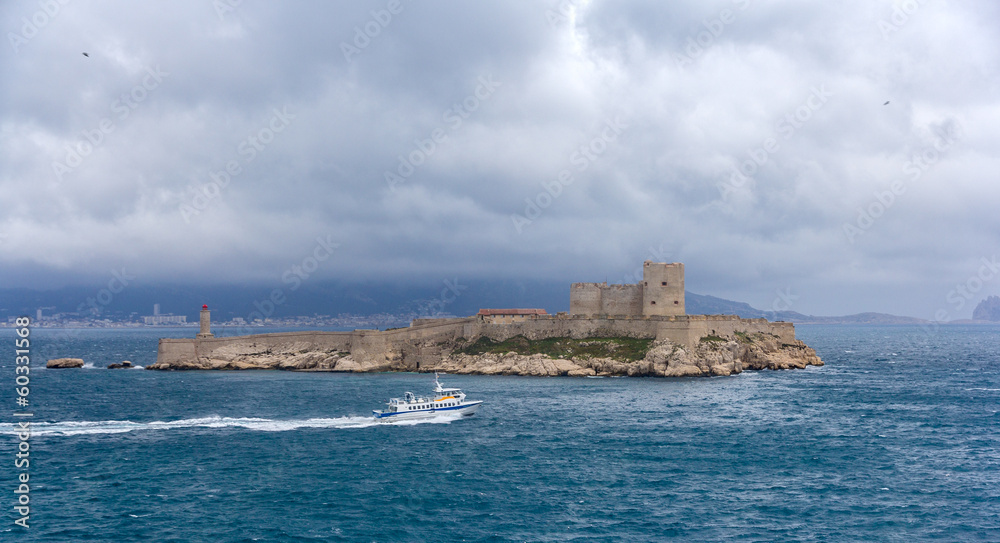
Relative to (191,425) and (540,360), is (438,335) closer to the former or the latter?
(540,360)

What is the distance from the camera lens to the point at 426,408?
171ft

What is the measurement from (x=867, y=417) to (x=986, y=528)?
23880mm

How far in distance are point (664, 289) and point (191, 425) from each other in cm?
5402

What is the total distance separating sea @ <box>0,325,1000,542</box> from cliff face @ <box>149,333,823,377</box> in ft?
39.4

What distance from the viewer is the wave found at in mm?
46594

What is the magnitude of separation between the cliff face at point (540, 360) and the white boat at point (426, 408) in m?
25.5

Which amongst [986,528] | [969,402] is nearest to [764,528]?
[986,528]

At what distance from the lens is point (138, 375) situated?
8350 cm

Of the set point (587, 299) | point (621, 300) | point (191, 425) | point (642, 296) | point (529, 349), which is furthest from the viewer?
point (587, 299)

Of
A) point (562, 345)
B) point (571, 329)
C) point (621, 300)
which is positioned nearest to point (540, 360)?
point (562, 345)

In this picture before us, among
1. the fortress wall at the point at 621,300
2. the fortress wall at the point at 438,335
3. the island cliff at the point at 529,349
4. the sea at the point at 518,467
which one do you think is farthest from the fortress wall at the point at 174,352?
the fortress wall at the point at 621,300

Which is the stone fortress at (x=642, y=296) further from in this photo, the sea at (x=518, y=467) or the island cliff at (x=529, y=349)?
the sea at (x=518, y=467)

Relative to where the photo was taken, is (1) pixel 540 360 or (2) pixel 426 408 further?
(1) pixel 540 360

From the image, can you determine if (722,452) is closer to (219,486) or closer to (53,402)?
(219,486)
